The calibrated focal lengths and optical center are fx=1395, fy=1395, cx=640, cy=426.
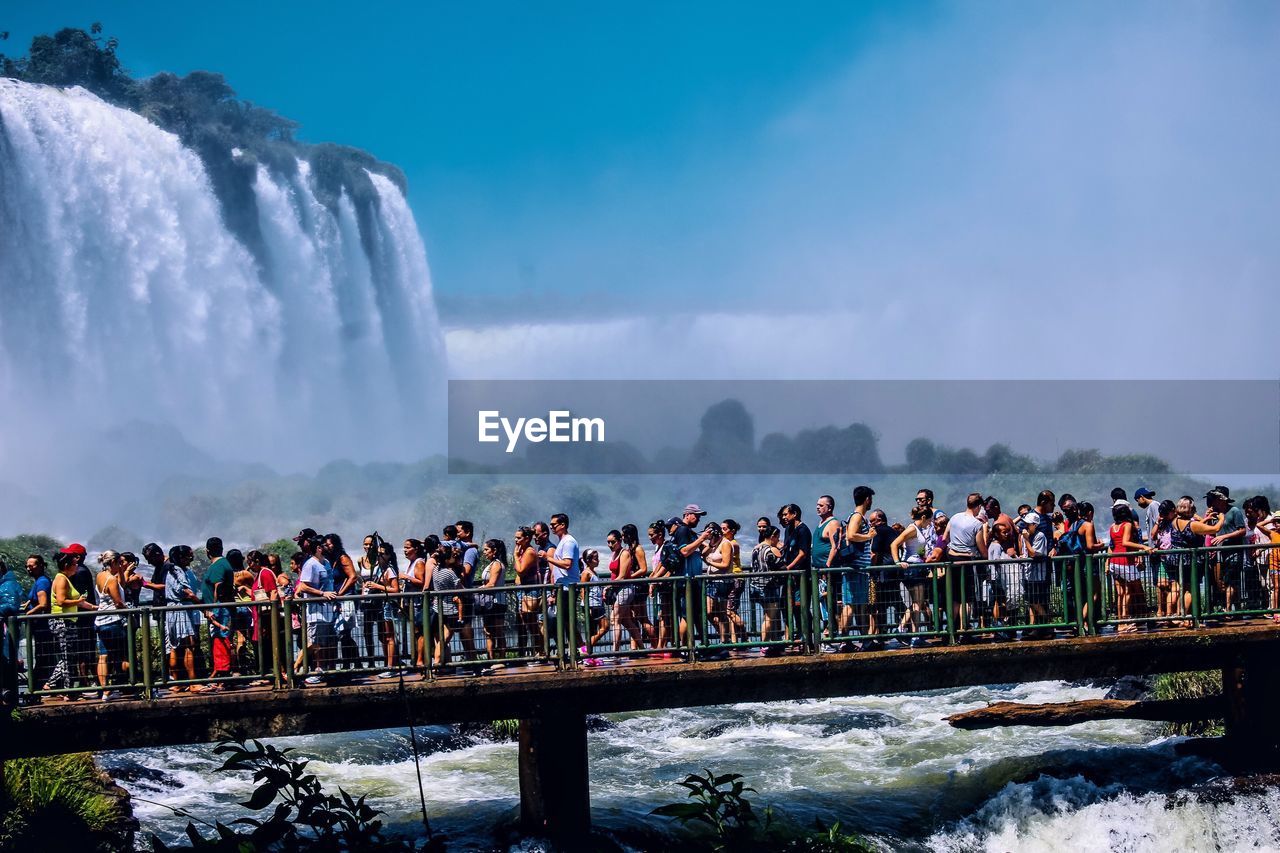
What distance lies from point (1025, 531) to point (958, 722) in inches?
295

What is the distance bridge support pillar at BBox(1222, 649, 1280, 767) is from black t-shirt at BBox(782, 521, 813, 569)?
19.9 feet

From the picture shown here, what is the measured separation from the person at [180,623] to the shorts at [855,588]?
6.90 metres

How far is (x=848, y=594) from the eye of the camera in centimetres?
1548

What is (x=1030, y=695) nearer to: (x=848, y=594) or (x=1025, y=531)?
(x=1025, y=531)

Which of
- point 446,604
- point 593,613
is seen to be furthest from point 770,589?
point 446,604

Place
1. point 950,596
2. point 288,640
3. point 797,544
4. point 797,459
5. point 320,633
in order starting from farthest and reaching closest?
1. point 797,459
2. point 950,596
3. point 797,544
4. point 320,633
5. point 288,640

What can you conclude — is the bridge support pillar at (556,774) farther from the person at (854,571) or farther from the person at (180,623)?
the person at (180,623)

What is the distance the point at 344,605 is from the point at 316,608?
0.95 feet

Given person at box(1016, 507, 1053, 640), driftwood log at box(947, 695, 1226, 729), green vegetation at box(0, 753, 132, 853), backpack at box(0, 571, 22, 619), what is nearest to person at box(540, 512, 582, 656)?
person at box(1016, 507, 1053, 640)

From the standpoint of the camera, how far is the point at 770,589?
15391 millimetres

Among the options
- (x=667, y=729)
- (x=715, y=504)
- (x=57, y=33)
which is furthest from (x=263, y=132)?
(x=667, y=729)

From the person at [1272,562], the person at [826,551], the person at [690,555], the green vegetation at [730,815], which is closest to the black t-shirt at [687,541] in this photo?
the person at [690,555]

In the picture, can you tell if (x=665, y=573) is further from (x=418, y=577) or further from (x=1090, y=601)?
(x=1090, y=601)

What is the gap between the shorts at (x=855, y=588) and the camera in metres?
15.4
